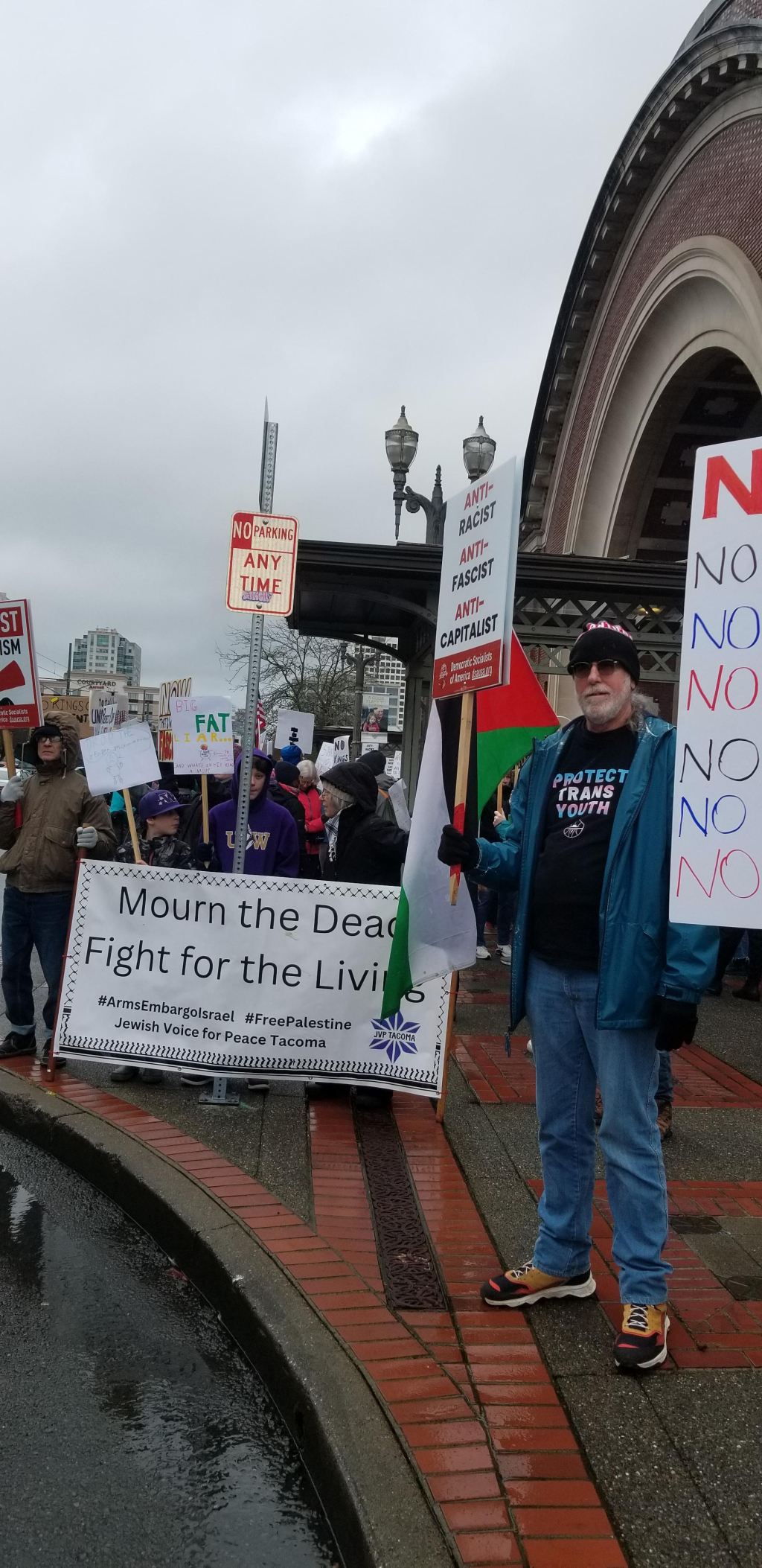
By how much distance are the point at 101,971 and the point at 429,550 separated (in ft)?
26.3

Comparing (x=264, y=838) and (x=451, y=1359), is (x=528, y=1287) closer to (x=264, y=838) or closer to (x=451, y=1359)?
(x=451, y=1359)

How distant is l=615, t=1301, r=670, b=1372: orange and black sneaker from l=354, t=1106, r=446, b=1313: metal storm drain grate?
57 centimetres

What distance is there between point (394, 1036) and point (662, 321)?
581 inches

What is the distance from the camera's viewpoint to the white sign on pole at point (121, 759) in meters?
6.76

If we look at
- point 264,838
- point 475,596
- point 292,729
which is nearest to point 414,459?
point 292,729

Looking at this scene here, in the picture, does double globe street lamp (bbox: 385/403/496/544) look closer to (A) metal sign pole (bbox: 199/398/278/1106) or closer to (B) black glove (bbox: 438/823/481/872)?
(A) metal sign pole (bbox: 199/398/278/1106)

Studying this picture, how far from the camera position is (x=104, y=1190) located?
15.7 feet

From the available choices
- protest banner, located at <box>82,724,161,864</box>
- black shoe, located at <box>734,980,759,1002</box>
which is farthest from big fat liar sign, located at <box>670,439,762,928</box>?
black shoe, located at <box>734,980,759,1002</box>

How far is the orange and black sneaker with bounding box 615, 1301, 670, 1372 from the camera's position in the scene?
3.09 metres

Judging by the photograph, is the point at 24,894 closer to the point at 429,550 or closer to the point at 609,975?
the point at 609,975


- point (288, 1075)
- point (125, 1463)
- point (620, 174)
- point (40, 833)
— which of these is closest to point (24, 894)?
point (40, 833)

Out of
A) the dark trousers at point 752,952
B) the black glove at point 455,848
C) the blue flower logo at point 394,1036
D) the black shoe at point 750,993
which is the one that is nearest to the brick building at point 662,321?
the dark trousers at point 752,952

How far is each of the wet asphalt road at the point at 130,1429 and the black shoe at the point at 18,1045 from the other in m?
2.30

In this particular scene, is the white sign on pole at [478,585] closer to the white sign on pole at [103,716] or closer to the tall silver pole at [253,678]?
the tall silver pole at [253,678]
